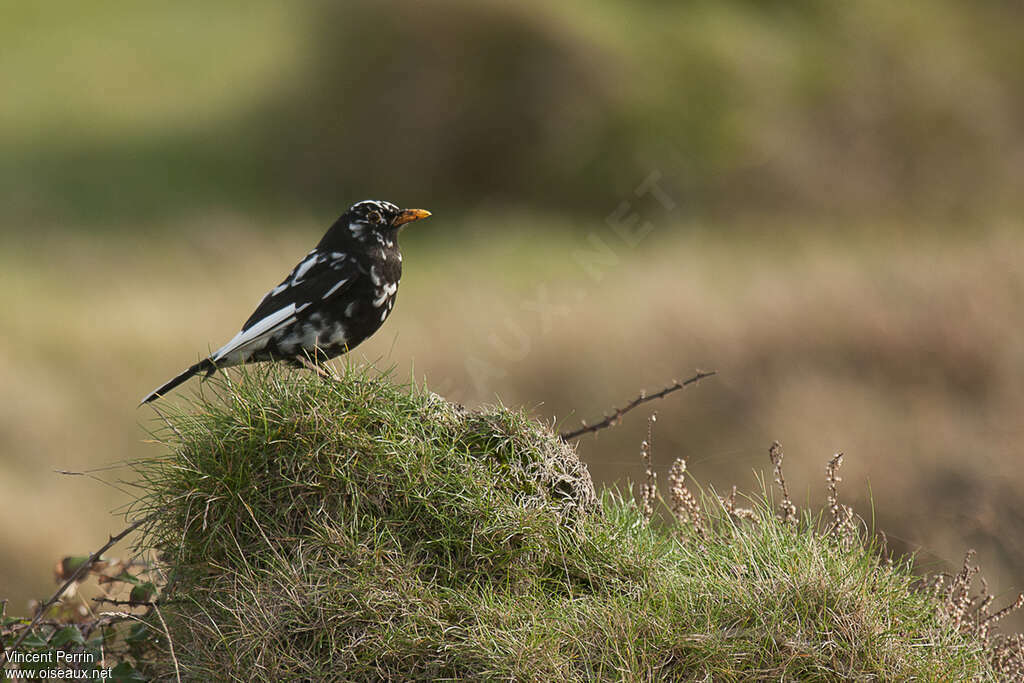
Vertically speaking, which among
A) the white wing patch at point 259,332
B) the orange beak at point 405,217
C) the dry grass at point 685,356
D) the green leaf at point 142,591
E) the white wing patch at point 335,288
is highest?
the dry grass at point 685,356

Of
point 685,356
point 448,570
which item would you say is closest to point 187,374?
point 448,570

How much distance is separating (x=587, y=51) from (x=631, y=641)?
516 centimetres

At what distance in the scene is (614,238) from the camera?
22.0ft

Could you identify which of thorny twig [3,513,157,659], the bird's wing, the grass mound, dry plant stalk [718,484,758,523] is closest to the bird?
the bird's wing

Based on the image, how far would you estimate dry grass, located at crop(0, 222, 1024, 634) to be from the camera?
410cm

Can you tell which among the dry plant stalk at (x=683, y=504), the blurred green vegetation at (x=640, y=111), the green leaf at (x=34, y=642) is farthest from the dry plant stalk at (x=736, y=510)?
the blurred green vegetation at (x=640, y=111)

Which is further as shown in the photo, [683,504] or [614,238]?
[614,238]

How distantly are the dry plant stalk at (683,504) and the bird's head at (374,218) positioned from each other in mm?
763

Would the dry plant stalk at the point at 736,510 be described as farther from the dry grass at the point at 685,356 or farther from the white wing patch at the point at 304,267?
the dry grass at the point at 685,356

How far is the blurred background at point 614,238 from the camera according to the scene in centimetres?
438

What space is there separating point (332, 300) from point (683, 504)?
85 cm

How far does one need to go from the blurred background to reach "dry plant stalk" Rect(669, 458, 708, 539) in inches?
45.0

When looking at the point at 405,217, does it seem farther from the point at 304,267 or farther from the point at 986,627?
the point at 986,627

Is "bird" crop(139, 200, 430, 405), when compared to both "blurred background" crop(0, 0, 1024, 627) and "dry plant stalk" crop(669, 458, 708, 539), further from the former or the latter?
"blurred background" crop(0, 0, 1024, 627)
